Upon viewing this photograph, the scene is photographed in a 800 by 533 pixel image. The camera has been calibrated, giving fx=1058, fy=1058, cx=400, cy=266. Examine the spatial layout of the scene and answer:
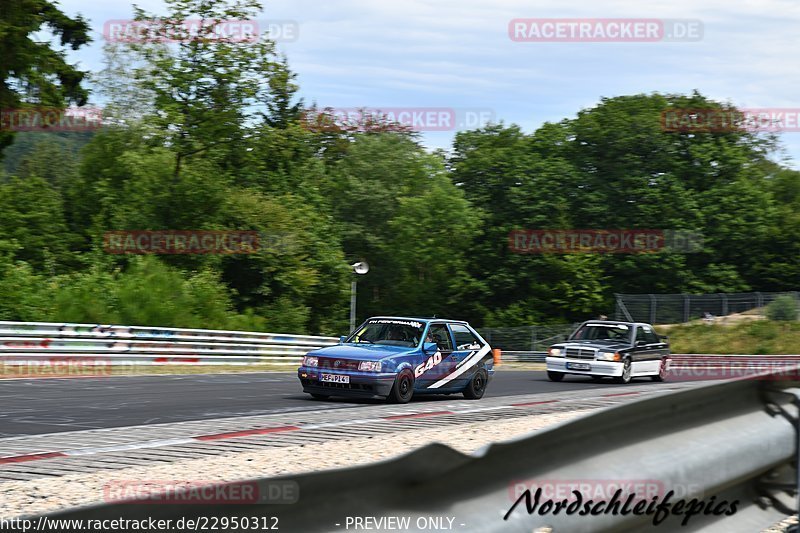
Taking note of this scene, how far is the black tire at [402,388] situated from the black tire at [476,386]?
A: 171 centimetres

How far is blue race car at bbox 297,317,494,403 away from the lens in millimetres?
15422

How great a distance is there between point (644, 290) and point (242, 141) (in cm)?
3003

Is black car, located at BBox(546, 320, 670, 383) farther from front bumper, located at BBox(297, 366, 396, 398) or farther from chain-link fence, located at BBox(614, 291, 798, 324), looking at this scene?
chain-link fence, located at BBox(614, 291, 798, 324)

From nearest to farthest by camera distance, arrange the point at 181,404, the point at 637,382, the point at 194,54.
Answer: the point at 181,404 → the point at 637,382 → the point at 194,54

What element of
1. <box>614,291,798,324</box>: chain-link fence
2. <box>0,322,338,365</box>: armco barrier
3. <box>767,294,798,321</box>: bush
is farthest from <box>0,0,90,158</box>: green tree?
<box>767,294,798,321</box>: bush

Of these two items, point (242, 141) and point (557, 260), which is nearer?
point (242, 141)

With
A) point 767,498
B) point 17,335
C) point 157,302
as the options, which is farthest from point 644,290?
point 767,498

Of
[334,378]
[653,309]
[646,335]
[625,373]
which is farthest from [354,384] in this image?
[653,309]

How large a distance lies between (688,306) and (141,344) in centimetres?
3020

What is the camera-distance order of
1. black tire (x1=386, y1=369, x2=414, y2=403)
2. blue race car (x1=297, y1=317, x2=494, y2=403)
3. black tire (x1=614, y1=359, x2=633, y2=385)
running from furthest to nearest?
black tire (x1=614, y1=359, x2=633, y2=385) < black tire (x1=386, y1=369, x2=414, y2=403) < blue race car (x1=297, y1=317, x2=494, y2=403)

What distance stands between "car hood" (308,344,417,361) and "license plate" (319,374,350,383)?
0.29 m

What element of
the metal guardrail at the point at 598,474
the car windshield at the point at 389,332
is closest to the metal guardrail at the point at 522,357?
the car windshield at the point at 389,332

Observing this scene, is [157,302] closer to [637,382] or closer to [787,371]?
[637,382]

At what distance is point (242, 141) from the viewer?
47844 millimetres
